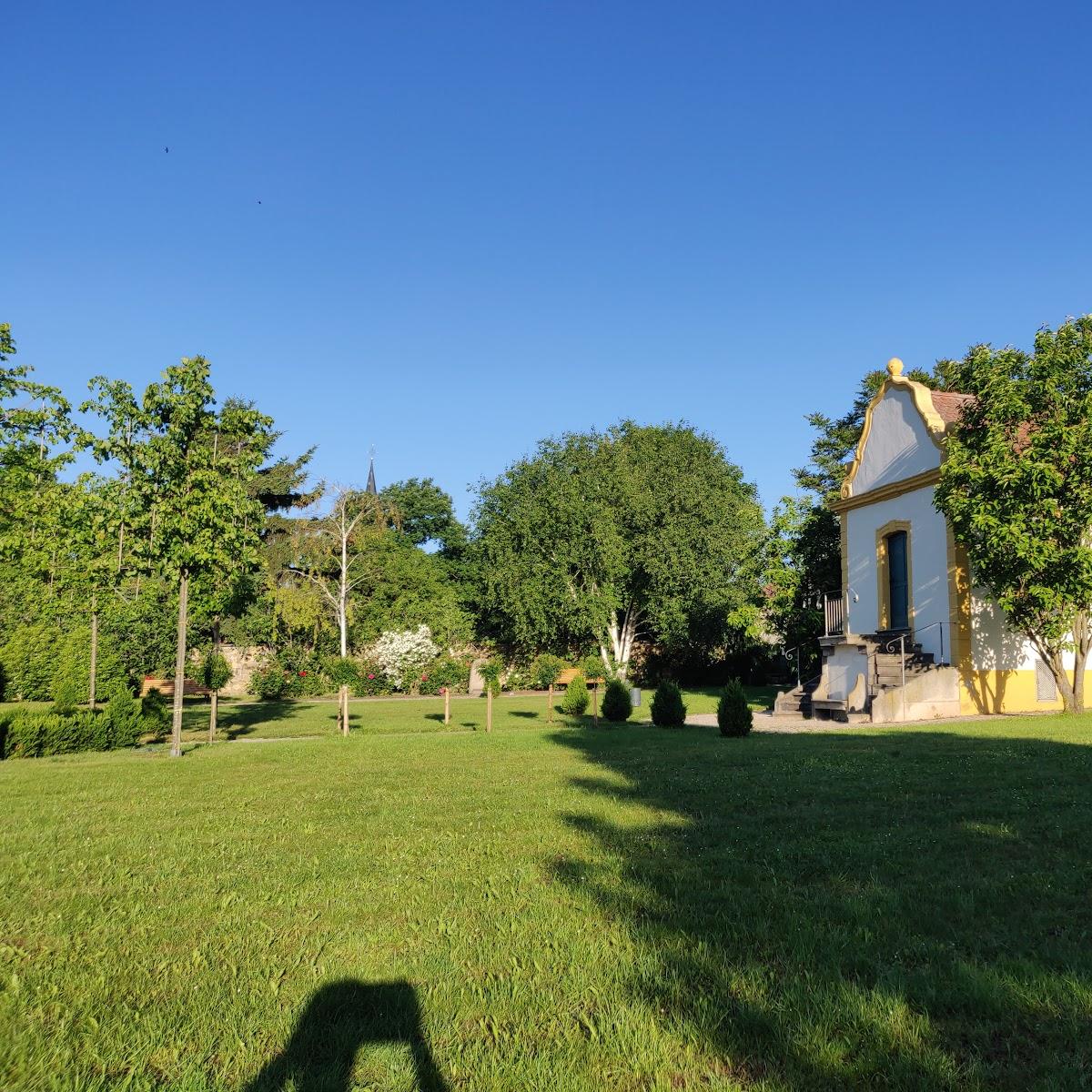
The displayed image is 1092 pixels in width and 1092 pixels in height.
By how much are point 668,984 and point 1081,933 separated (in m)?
2.05

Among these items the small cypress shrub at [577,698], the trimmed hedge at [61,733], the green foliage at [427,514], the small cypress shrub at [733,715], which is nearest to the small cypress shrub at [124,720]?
the trimmed hedge at [61,733]

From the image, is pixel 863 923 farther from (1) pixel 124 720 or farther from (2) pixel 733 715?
(1) pixel 124 720

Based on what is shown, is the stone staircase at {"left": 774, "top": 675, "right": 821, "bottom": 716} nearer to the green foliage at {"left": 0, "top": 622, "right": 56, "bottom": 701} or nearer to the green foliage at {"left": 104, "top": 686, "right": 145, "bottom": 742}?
the green foliage at {"left": 104, "top": 686, "right": 145, "bottom": 742}

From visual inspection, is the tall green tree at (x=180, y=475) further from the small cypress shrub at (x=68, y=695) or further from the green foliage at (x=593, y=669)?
the green foliage at (x=593, y=669)

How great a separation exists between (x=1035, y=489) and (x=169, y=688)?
A: 1026 inches

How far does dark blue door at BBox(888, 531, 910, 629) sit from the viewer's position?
21469 millimetres

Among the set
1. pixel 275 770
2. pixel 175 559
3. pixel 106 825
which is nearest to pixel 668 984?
pixel 106 825

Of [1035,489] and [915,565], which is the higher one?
[1035,489]

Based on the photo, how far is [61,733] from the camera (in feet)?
45.1

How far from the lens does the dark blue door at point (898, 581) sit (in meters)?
21.5

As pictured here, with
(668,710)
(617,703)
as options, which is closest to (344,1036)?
(668,710)

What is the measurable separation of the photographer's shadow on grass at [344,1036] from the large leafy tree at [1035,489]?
1654 centimetres

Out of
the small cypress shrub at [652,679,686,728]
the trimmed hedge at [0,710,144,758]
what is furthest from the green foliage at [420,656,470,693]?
the trimmed hedge at [0,710,144,758]

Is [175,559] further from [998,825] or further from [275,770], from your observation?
[998,825]
